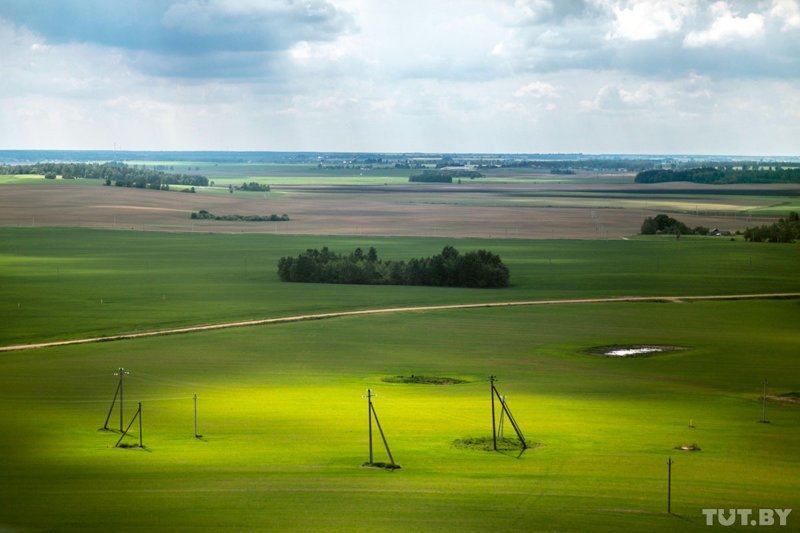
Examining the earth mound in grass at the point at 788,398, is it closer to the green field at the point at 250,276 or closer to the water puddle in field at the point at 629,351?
the water puddle in field at the point at 629,351

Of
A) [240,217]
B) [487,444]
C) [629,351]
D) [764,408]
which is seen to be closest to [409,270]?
[629,351]

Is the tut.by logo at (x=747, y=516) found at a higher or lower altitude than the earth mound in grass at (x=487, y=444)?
higher

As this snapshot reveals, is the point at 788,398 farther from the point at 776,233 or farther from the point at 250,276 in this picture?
the point at 776,233

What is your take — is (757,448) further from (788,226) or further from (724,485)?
(788,226)

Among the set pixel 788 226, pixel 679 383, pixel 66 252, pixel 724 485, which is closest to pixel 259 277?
pixel 66 252

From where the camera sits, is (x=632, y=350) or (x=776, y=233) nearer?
Answer: (x=632, y=350)

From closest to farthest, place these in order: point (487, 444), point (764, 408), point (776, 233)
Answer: point (487, 444) < point (764, 408) < point (776, 233)

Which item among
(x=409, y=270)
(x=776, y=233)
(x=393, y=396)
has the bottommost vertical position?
(x=393, y=396)

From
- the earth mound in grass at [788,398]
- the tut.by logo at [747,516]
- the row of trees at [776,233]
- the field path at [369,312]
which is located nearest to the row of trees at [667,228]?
the row of trees at [776,233]
